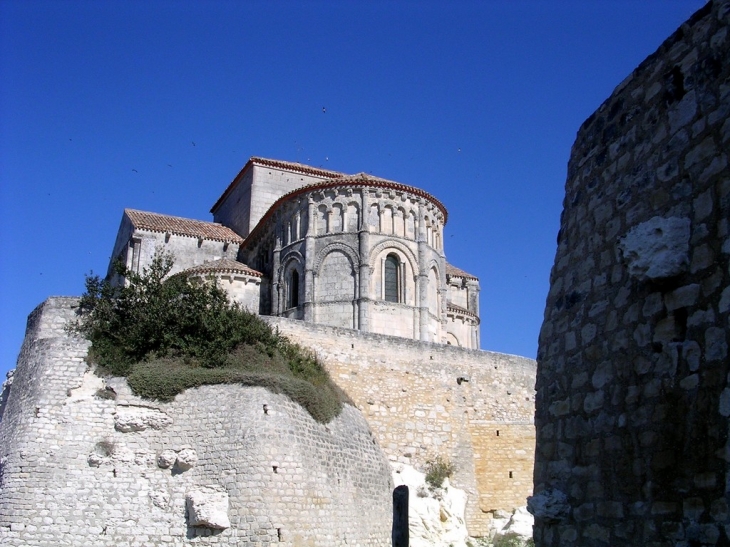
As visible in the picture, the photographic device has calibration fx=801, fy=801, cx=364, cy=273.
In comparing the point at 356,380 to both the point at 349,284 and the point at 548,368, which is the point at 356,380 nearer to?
the point at 349,284

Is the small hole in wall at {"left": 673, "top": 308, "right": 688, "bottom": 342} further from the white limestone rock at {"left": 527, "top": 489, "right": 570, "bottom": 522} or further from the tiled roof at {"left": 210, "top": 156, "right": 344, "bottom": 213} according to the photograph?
the tiled roof at {"left": 210, "top": 156, "right": 344, "bottom": 213}

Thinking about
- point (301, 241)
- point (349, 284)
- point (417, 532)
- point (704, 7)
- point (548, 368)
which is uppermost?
point (301, 241)

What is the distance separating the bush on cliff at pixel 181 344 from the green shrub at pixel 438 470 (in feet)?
13.1

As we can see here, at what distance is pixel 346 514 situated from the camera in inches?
699

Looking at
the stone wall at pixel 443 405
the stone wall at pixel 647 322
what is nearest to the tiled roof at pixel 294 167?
the stone wall at pixel 443 405

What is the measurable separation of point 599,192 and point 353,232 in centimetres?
2345

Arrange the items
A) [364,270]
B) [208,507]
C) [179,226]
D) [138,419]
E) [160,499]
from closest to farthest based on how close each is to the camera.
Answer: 1. [208,507]
2. [160,499]
3. [138,419]
4. [364,270]
5. [179,226]

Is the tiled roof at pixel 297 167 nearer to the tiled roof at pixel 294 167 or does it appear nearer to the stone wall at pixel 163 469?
the tiled roof at pixel 294 167

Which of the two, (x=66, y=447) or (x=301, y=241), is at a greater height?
(x=301, y=241)

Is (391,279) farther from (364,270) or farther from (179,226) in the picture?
(179,226)

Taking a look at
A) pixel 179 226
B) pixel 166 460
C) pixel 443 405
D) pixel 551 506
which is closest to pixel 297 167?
pixel 179 226

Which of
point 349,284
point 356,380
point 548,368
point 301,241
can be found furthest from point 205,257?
point 548,368

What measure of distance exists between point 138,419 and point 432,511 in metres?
8.39

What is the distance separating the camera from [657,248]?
525cm
